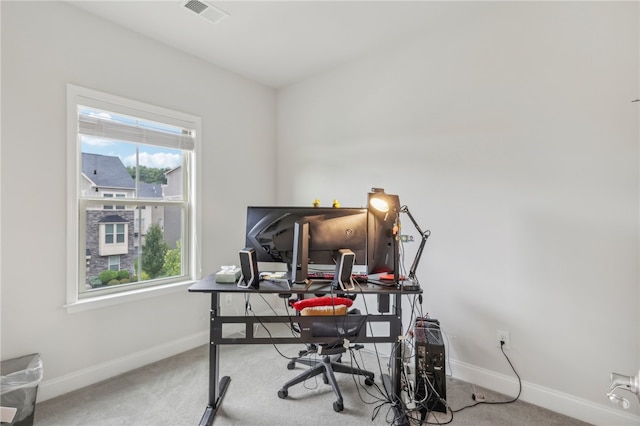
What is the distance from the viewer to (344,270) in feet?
5.57

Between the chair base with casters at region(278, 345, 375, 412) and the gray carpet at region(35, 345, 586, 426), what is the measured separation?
5 centimetres

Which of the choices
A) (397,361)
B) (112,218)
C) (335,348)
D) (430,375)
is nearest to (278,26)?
(112,218)

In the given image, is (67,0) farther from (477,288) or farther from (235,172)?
(477,288)

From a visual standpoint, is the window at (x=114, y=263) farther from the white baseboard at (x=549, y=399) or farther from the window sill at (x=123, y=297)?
the white baseboard at (x=549, y=399)

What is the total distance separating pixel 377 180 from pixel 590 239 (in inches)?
58.5

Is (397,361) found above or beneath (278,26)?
beneath

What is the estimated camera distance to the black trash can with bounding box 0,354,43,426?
162 cm

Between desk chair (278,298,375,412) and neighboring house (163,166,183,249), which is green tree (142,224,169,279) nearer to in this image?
neighboring house (163,166,183,249)

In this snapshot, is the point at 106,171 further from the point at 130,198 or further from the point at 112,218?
the point at 112,218

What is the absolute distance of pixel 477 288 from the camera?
213cm

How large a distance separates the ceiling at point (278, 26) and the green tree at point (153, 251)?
163 cm

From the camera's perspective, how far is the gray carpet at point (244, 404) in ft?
5.70

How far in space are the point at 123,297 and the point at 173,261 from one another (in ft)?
1.66

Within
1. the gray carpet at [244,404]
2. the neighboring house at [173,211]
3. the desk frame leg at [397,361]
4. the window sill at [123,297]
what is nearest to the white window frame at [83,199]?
the window sill at [123,297]
